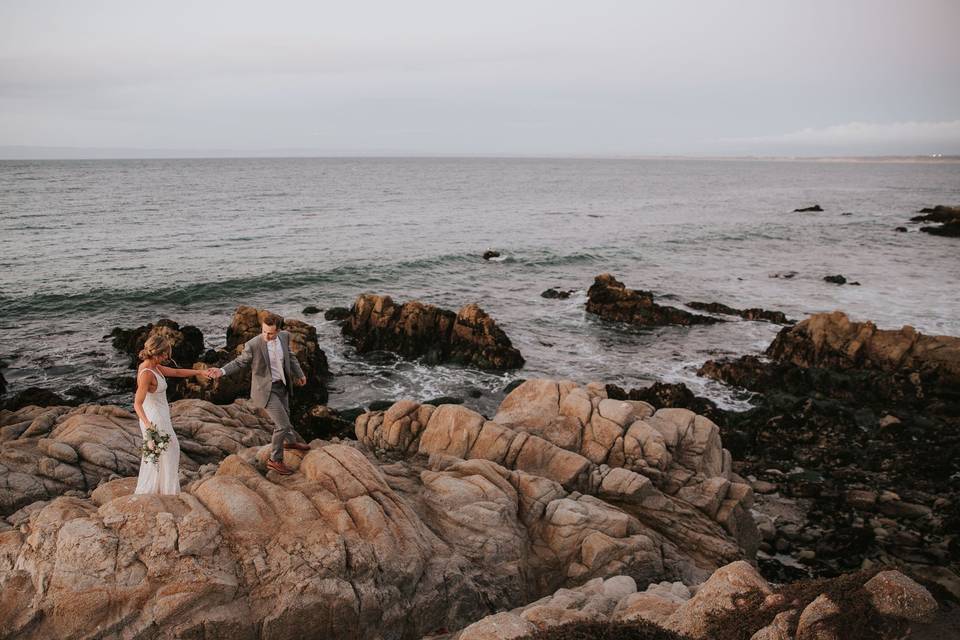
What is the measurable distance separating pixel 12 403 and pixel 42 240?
1629 inches

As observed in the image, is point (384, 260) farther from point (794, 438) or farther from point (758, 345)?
point (794, 438)

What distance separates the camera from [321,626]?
29.3 ft

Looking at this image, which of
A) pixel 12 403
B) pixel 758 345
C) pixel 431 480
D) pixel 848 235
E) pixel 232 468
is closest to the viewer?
pixel 232 468

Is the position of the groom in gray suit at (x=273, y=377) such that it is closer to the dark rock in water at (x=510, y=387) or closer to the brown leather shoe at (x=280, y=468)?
the brown leather shoe at (x=280, y=468)

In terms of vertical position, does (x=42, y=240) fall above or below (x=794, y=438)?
above

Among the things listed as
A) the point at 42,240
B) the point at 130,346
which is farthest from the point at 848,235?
the point at 42,240

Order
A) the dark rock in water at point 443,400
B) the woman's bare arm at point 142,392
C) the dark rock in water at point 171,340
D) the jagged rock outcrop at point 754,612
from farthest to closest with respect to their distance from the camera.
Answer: the dark rock in water at point 171,340 → the dark rock in water at point 443,400 → the woman's bare arm at point 142,392 → the jagged rock outcrop at point 754,612

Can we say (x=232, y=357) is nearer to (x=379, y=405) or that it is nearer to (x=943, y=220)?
(x=379, y=405)

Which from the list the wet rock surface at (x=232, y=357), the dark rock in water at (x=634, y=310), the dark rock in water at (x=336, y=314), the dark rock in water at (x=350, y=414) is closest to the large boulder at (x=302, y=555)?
the dark rock in water at (x=350, y=414)

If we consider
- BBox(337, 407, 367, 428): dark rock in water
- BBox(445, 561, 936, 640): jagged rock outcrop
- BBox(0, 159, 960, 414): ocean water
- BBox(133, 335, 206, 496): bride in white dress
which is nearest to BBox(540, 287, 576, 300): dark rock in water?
BBox(0, 159, 960, 414): ocean water

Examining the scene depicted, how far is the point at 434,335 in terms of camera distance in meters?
31.5

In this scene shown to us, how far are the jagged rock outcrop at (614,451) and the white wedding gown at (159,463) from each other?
671 centimetres

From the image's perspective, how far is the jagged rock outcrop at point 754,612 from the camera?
24.6ft

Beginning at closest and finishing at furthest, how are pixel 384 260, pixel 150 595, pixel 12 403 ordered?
pixel 150 595 < pixel 12 403 < pixel 384 260
